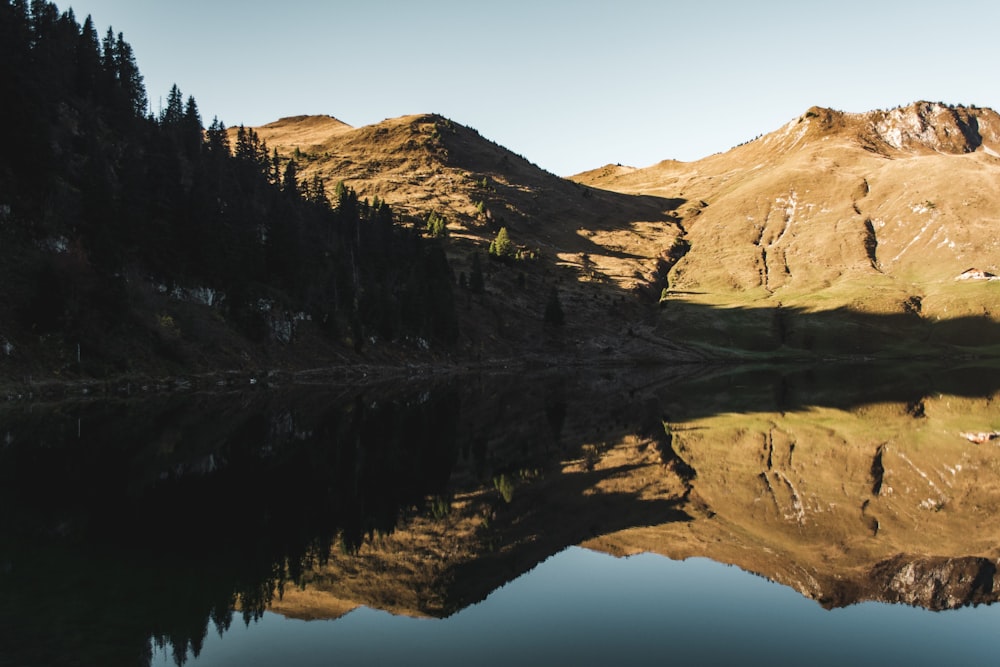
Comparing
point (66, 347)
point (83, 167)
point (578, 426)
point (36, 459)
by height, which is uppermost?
point (83, 167)

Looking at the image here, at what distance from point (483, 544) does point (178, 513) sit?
11218 mm

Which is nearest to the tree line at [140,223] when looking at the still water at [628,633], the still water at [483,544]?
the still water at [483,544]

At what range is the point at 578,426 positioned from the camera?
54.8 meters

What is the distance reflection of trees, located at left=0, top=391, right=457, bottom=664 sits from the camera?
15.0 metres

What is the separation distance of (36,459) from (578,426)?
3694cm

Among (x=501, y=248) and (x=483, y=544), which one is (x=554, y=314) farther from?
(x=483, y=544)

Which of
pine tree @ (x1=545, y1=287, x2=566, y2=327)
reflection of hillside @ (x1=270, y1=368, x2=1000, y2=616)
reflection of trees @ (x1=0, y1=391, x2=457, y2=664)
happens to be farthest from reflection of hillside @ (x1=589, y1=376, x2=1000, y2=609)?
pine tree @ (x1=545, y1=287, x2=566, y2=327)

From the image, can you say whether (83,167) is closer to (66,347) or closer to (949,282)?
(66,347)

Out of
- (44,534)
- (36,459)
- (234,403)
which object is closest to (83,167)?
(234,403)

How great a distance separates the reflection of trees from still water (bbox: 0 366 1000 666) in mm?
111

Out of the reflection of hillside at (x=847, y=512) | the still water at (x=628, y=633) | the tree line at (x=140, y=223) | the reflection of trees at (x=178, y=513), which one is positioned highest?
the tree line at (x=140, y=223)

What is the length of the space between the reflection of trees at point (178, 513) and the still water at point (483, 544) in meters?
0.11

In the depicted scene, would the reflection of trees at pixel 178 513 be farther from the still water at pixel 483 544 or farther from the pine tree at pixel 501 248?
the pine tree at pixel 501 248

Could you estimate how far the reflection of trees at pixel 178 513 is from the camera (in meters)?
15.0
